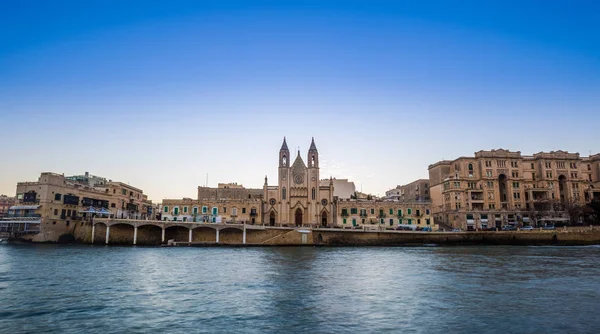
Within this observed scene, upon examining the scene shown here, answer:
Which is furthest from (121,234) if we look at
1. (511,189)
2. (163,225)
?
(511,189)

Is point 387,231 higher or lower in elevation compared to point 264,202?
lower

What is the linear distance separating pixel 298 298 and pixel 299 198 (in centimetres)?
6457

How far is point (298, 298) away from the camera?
77.1ft

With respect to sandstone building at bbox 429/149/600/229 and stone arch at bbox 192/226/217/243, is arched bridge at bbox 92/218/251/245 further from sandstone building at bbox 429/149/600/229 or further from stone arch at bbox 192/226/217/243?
sandstone building at bbox 429/149/600/229

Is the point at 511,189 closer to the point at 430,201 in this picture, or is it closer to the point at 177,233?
the point at 430,201

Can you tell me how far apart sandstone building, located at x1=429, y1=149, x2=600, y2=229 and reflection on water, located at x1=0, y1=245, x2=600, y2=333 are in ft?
169

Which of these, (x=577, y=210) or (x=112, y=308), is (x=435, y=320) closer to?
(x=112, y=308)

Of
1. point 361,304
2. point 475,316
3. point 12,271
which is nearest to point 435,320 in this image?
point 475,316

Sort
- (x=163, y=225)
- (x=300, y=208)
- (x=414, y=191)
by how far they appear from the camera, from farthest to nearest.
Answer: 1. (x=414, y=191)
2. (x=300, y=208)
3. (x=163, y=225)

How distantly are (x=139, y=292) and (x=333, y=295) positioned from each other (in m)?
12.0

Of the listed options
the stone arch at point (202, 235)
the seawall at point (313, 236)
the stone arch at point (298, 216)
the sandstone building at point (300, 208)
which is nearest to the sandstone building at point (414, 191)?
the sandstone building at point (300, 208)

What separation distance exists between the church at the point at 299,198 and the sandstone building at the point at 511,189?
2706 centimetres

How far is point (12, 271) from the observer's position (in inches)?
1341

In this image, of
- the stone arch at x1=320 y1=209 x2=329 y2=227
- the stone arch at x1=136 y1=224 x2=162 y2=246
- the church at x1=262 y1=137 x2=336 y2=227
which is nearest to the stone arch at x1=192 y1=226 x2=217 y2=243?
the stone arch at x1=136 y1=224 x2=162 y2=246
